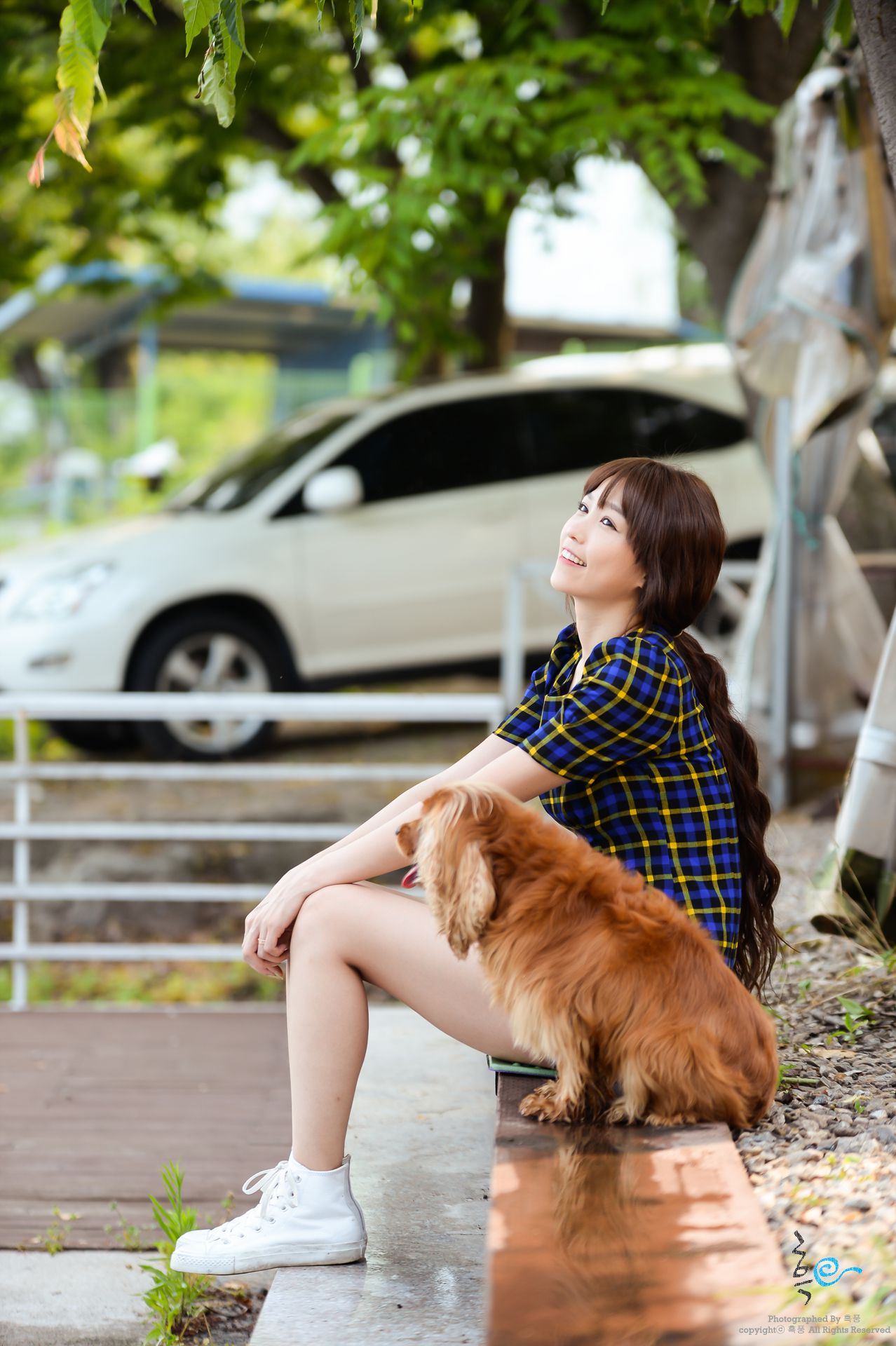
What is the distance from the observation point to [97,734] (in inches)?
313

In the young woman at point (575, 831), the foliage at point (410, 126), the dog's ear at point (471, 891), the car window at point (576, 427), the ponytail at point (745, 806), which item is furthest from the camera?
the car window at point (576, 427)

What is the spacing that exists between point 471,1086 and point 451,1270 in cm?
109

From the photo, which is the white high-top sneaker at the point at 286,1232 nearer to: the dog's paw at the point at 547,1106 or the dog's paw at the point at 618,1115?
the dog's paw at the point at 547,1106

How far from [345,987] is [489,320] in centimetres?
739

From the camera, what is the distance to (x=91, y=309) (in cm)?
1897

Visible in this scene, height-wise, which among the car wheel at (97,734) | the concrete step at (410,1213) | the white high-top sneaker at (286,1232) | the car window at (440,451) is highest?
the car window at (440,451)

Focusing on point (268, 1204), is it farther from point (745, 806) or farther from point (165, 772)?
point (165, 772)

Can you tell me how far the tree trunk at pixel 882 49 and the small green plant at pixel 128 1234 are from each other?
116 inches

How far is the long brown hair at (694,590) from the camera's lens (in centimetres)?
240

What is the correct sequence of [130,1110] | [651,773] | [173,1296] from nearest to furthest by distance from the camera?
[651,773] → [173,1296] → [130,1110]

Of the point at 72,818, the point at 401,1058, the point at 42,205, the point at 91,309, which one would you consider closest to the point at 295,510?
the point at 72,818

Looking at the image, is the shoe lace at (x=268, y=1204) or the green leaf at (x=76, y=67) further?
the shoe lace at (x=268, y=1204)

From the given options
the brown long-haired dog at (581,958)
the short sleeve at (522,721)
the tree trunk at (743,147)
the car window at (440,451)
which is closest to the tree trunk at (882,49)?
the short sleeve at (522,721)

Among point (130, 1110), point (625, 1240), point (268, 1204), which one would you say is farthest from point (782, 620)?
point (625, 1240)
